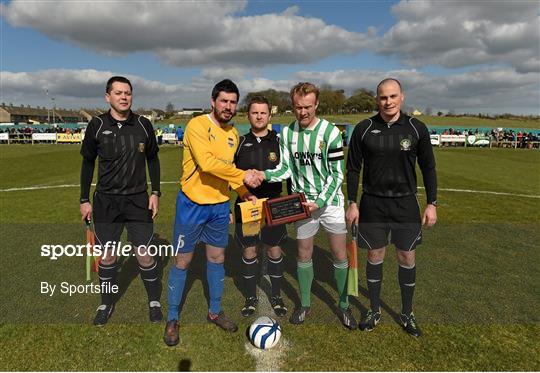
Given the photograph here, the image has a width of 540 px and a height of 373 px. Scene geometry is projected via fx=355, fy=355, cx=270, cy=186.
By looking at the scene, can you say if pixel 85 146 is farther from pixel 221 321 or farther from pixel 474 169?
pixel 474 169

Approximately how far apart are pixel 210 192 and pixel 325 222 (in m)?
1.27

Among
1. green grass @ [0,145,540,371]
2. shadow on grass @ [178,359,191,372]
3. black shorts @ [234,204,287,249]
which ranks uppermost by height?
black shorts @ [234,204,287,249]

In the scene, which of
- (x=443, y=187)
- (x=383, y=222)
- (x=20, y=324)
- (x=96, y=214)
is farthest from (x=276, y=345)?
(x=443, y=187)

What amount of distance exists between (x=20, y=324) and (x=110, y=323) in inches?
36.7

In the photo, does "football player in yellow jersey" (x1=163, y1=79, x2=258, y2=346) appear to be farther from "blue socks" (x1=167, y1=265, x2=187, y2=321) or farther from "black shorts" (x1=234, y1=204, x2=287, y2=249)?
"black shorts" (x1=234, y1=204, x2=287, y2=249)

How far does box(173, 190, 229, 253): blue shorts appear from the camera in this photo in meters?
3.64

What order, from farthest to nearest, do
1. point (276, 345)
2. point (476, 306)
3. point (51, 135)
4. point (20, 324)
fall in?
point (51, 135)
point (476, 306)
point (20, 324)
point (276, 345)

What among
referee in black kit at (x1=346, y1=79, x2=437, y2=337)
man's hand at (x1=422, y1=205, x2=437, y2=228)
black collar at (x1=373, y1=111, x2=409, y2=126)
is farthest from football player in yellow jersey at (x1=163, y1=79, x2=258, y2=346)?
man's hand at (x1=422, y1=205, x2=437, y2=228)

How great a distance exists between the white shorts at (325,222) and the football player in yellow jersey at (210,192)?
2.11 ft

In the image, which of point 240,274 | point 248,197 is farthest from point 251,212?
point 240,274

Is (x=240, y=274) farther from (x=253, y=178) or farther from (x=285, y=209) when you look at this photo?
(x=253, y=178)

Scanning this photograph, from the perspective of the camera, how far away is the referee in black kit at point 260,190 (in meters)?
3.87

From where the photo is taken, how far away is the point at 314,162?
12.3ft

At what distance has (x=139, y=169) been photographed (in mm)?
3941
